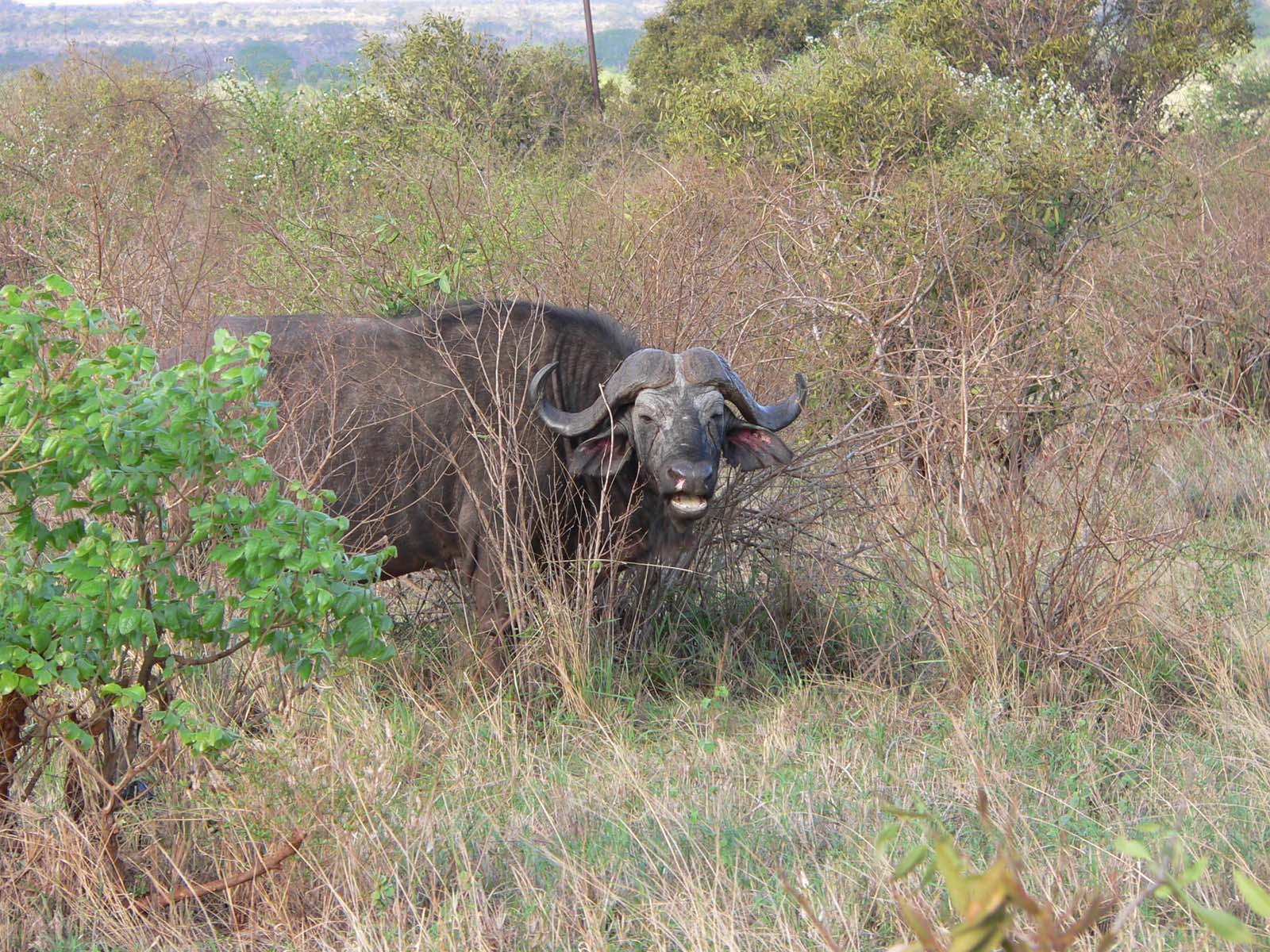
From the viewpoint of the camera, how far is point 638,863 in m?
3.43

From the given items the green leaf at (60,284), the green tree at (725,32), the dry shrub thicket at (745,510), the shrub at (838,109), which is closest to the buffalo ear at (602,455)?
the dry shrub thicket at (745,510)

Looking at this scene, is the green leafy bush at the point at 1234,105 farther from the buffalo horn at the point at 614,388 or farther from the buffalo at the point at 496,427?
the buffalo horn at the point at 614,388

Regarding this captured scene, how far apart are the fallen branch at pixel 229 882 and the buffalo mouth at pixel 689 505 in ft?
6.62

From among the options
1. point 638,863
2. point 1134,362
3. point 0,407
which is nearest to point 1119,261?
point 1134,362

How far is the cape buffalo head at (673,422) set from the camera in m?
4.94

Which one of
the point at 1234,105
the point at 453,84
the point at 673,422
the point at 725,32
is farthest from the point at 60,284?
the point at 725,32

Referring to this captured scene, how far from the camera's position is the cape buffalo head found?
494 centimetres

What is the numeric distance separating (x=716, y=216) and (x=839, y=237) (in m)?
0.65

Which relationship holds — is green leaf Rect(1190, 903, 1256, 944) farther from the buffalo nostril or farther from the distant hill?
the distant hill

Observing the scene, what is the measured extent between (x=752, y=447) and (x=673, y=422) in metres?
0.43

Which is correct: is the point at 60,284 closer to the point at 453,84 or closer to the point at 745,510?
the point at 745,510

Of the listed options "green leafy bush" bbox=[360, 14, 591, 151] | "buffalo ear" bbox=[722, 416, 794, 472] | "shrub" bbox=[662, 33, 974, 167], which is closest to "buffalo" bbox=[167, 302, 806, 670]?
"buffalo ear" bbox=[722, 416, 794, 472]

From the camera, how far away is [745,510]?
561 centimetres

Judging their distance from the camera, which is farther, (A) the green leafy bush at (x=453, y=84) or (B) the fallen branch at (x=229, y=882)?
(A) the green leafy bush at (x=453, y=84)
